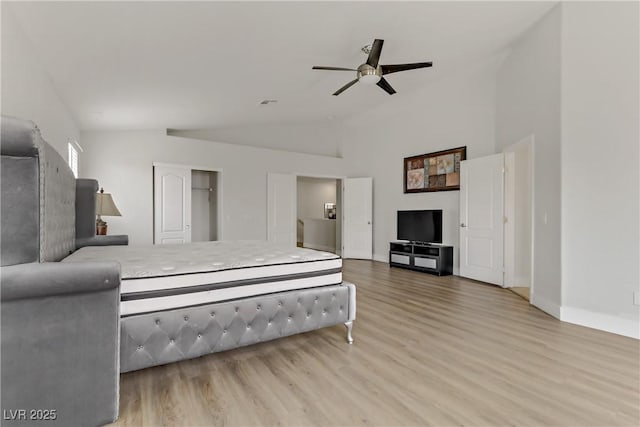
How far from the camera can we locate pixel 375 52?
3473 mm

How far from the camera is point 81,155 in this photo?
5402 millimetres

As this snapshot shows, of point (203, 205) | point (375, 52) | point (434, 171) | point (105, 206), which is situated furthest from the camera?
point (203, 205)

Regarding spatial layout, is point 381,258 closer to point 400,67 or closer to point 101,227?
point 400,67

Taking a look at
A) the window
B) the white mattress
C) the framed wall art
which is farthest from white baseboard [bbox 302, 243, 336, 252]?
the white mattress

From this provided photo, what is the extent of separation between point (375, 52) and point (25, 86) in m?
3.30

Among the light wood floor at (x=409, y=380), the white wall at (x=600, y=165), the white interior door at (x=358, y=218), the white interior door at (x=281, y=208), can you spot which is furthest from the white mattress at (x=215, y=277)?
the white interior door at (x=358, y=218)

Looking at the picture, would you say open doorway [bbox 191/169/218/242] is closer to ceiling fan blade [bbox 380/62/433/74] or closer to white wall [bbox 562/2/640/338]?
ceiling fan blade [bbox 380/62/433/74]

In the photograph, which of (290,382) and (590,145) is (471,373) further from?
(590,145)

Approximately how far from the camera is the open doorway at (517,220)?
184 inches

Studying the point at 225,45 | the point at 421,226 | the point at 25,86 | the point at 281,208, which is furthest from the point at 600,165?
the point at 281,208

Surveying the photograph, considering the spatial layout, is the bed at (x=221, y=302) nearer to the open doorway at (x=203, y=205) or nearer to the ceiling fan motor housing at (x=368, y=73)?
the ceiling fan motor housing at (x=368, y=73)

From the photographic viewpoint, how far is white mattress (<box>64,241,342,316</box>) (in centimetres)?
191

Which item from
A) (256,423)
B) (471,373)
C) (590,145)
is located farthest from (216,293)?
(590,145)

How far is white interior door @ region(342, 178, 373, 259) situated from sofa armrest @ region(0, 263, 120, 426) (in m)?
6.27
